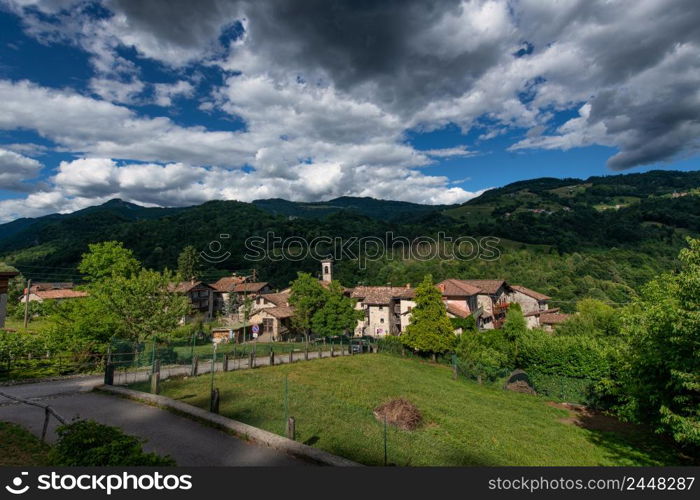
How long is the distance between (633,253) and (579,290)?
52.1m

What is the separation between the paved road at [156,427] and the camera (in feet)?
32.0

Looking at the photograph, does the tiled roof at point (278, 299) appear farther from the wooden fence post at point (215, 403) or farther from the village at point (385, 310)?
the wooden fence post at point (215, 403)

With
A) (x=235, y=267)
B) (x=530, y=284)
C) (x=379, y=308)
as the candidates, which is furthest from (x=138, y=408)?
(x=235, y=267)

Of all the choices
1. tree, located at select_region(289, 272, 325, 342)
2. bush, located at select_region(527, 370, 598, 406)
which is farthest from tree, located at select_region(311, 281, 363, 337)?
bush, located at select_region(527, 370, 598, 406)

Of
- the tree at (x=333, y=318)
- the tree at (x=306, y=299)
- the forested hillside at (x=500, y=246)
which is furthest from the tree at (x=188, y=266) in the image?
the tree at (x=333, y=318)

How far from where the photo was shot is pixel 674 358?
40.4 feet

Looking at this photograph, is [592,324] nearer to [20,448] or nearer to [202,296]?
[20,448]

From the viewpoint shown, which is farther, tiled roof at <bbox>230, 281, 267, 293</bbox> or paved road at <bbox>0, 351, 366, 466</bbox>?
tiled roof at <bbox>230, 281, 267, 293</bbox>

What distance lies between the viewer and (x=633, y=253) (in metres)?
123

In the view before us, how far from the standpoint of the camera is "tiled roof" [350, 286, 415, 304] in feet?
193

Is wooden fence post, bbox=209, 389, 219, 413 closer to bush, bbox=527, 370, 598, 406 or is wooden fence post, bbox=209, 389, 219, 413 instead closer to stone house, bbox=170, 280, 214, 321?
bush, bbox=527, 370, 598, 406

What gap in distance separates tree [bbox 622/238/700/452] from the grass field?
18.3 metres

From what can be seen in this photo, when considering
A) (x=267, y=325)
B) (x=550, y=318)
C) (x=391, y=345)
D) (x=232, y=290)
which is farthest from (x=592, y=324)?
(x=232, y=290)

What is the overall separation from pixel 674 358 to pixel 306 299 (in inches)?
1445
